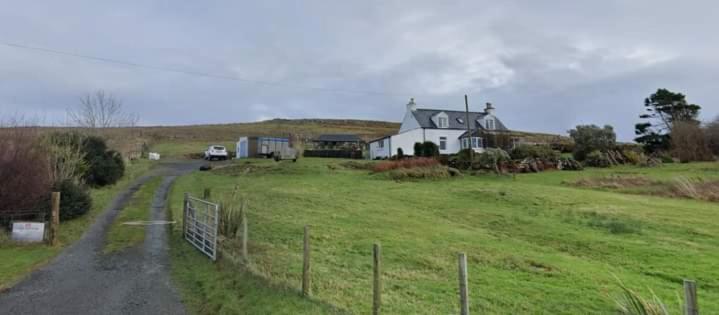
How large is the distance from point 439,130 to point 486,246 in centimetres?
3577

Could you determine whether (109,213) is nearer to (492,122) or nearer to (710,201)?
(710,201)

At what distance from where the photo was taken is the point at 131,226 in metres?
13.9

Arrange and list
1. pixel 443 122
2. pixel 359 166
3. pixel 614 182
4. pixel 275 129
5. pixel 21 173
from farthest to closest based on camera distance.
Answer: pixel 275 129 < pixel 443 122 < pixel 359 166 < pixel 614 182 < pixel 21 173

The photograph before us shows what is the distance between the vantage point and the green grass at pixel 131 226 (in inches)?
461

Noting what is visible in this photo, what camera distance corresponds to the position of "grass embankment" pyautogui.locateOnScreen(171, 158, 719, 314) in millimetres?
7091

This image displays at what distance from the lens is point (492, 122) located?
156 feet

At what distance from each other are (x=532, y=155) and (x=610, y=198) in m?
15.6

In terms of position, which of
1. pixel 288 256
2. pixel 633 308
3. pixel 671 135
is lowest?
pixel 288 256

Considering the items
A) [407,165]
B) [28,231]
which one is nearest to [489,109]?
[407,165]

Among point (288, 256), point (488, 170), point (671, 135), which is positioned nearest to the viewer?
point (288, 256)

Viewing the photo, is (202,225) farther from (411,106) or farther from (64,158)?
(411,106)

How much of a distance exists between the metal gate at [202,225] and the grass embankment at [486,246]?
58cm

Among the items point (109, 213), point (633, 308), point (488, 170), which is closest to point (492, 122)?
point (488, 170)

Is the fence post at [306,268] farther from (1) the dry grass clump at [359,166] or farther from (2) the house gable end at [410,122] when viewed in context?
(2) the house gable end at [410,122]
